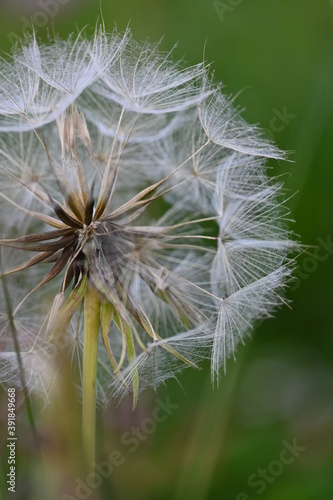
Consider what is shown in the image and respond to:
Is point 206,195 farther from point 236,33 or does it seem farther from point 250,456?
point 236,33

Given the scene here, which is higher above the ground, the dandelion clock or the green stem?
the dandelion clock

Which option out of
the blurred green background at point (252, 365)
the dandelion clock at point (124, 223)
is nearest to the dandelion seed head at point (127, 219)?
the dandelion clock at point (124, 223)

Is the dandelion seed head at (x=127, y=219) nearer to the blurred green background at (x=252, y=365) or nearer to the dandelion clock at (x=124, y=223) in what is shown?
the dandelion clock at (x=124, y=223)

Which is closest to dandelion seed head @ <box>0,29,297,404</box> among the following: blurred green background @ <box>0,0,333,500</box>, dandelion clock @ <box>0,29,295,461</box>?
dandelion clock @ <box>0,29,295,461</box>

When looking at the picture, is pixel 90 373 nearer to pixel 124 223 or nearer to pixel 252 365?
pixel 124 223

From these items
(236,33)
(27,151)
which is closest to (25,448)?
(27,151)

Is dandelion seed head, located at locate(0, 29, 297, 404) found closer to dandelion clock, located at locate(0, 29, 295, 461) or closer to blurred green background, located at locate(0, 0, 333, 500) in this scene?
dandelion clock, located at locate(0, 29, 295, 461)

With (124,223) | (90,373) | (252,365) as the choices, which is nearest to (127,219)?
(124,223)
